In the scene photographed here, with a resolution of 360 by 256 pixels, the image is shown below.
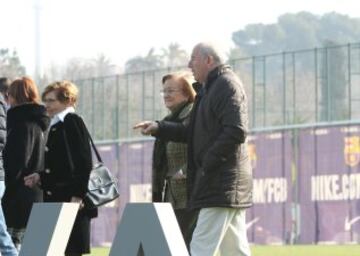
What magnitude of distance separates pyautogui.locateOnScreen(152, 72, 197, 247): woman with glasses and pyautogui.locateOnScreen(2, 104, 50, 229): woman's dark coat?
151 centimetres

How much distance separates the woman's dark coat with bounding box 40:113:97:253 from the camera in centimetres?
1162

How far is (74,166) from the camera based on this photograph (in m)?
11.7

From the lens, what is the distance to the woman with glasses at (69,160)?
38.1 feet

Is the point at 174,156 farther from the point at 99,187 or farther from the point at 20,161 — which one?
the point at 20,161

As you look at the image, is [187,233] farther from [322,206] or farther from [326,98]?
[326,98]

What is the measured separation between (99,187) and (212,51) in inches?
65.6

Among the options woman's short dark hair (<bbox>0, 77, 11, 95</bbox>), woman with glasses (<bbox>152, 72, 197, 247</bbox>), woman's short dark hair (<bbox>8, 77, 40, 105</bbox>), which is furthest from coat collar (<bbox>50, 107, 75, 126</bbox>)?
woman's short dark hair (<bbox>0, 77, 11, 95</bbox>)

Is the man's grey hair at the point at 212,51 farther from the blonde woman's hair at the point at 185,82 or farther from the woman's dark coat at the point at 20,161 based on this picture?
the woman's dark coat at the point at 20,161

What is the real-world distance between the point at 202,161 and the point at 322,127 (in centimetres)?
2561

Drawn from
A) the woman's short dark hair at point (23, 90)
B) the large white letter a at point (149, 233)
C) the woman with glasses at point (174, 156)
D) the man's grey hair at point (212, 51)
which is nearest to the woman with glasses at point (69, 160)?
the woman with glasses at point (174, 156)

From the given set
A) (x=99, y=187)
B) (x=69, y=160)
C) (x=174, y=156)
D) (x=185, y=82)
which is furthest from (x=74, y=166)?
(x=185, y=82)

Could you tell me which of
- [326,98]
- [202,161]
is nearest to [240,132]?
[202,161]

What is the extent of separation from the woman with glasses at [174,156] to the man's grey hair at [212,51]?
0.79m

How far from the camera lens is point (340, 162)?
34.9 m
